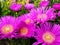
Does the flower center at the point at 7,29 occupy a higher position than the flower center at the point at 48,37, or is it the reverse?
the flower center at the point at 7,29

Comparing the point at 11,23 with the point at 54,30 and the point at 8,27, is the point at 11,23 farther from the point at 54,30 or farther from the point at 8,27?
the point at 54,30

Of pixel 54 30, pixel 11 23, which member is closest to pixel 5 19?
pixel 11 23

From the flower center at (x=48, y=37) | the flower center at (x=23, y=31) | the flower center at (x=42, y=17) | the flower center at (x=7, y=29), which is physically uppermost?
the flower center at (x=42, y=17)

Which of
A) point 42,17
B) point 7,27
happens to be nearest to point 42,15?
point 42,17

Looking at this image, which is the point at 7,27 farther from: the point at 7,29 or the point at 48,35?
the point at 48,35

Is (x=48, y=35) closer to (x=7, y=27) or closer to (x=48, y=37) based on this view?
(x=48, y=37)

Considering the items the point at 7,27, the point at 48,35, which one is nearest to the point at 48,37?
the point at 48,35
